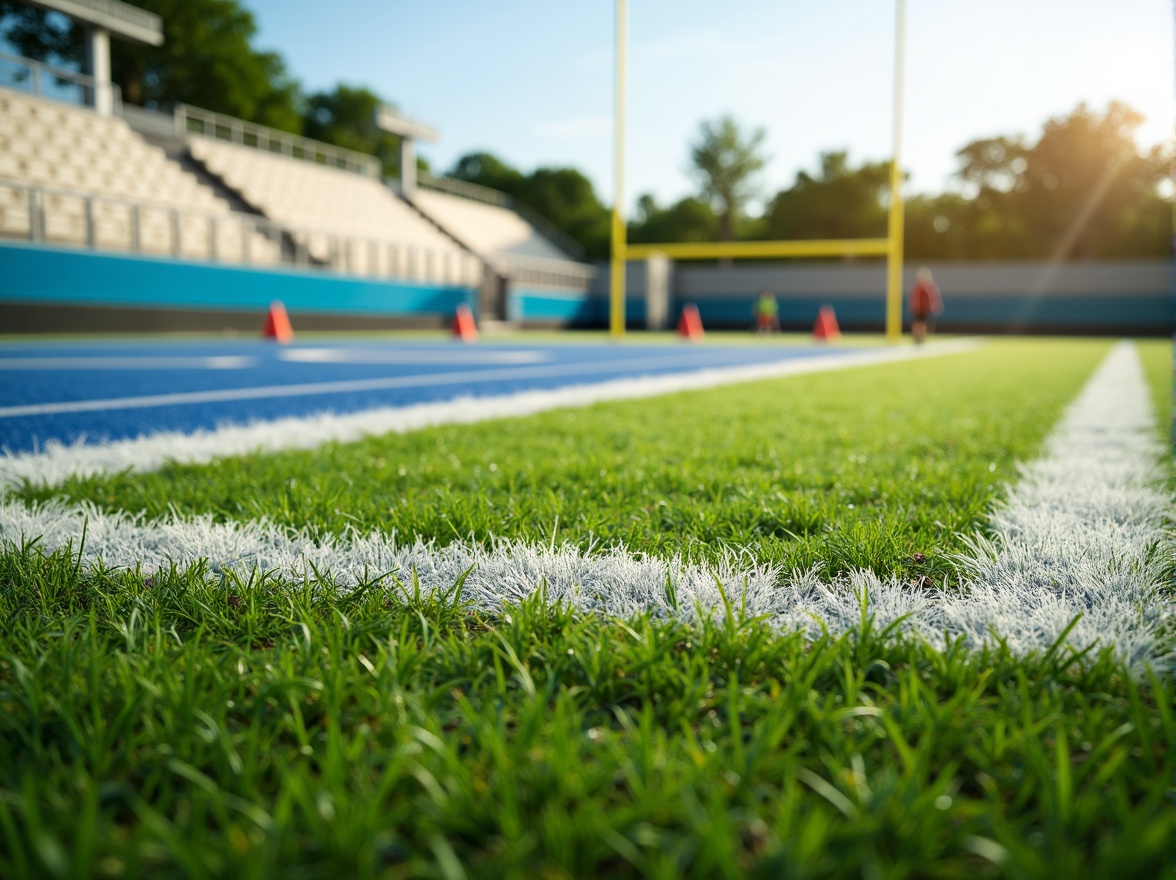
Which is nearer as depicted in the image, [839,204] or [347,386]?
[347,386]

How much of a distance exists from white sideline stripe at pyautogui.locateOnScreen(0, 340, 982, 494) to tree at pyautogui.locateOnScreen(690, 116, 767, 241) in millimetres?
42154

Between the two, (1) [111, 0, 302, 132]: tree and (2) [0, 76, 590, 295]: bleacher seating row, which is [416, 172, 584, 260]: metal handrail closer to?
(2) [0, 76, 590, 295]: bleacher seating row

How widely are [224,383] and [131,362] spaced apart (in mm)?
2298

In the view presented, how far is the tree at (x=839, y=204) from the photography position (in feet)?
144

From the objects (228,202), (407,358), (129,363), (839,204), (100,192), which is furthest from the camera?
(839,204)

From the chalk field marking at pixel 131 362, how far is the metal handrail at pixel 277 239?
7.22m

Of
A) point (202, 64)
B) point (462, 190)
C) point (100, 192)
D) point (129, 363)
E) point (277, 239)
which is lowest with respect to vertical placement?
point (129, 363)

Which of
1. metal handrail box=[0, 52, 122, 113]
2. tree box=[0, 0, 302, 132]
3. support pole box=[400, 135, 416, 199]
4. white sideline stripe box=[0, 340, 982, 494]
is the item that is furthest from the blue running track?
tree box=[0, 0, 302, 132]

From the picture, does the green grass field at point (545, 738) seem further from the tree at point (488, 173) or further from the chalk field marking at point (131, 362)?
the tree at point (488, 173)

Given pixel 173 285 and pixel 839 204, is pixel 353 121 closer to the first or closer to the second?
pixel 839 204

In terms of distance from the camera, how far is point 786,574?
4.99 feet

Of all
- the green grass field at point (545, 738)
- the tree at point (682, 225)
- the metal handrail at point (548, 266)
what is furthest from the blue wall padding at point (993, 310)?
→ the green grass field at point (545, 738)

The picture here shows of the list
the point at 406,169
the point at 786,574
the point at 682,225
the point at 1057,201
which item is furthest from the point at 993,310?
the point at 786,574

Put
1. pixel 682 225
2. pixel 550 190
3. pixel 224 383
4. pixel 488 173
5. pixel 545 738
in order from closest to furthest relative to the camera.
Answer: pixel 545 738, pixel 224 383, pixel 682 225, pixel 550 190, pixel 488 173
